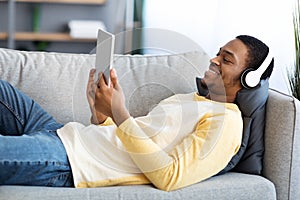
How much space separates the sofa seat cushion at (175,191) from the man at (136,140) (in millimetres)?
30

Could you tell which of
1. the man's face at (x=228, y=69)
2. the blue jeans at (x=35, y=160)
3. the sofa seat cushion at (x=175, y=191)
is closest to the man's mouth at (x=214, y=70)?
the man's face at (x=228, y=69)

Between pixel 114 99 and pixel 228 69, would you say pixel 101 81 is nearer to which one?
pixel 114 99

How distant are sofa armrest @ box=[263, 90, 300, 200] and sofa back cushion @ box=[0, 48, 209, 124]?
405 mm

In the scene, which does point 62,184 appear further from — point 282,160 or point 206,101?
point 282,160

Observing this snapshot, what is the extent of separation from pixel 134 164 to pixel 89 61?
0.64 metres

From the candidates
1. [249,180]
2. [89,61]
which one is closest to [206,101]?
[249,180]

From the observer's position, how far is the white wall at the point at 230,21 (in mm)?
3125

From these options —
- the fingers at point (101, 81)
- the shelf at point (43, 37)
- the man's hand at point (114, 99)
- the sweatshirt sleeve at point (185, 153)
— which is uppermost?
the fingers at point (101, 81)

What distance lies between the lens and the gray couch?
180cm

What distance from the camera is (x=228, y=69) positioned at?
2.03m

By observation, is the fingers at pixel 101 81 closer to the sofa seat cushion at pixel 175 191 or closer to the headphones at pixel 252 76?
the sofa seat cushion at pixel 175 191

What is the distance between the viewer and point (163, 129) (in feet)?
6.28

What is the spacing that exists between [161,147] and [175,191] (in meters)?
0.15

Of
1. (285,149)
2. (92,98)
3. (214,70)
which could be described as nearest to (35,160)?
(92,98)
